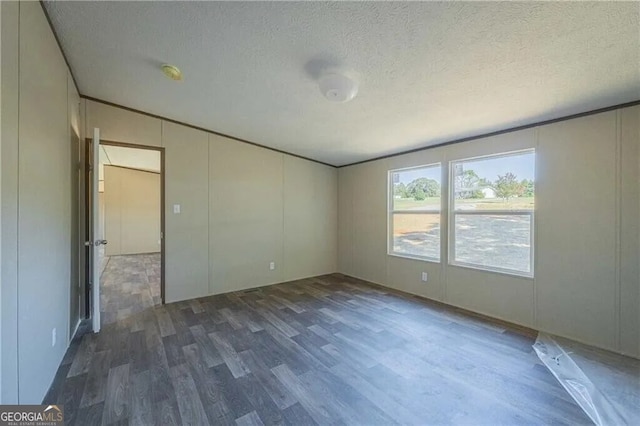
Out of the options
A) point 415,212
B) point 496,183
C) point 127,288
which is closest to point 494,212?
point 496,183

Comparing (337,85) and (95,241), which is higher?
(337,85)

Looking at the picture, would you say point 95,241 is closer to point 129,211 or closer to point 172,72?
point 172,72

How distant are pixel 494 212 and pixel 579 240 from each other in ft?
2.61

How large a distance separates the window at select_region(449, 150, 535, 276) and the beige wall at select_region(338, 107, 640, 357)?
115mm

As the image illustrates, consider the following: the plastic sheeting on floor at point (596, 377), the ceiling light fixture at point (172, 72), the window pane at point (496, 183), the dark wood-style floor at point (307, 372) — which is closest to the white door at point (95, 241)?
the dark wood-style floor at point (307, 372)

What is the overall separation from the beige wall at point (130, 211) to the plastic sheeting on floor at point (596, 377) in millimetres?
9161

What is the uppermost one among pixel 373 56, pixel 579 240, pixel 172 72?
pixel 172 72

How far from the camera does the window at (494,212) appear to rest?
295 centimetres

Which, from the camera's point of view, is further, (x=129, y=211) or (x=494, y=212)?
(x=129, y=211)

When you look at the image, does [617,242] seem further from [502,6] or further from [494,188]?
[502,6]

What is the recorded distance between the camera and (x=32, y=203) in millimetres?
1551

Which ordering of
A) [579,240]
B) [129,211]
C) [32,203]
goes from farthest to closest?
[129,211] < [579,240] < [32,203]

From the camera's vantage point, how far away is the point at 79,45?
2104 millimetres

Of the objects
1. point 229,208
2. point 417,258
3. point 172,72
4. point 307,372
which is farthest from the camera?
point 229,208
